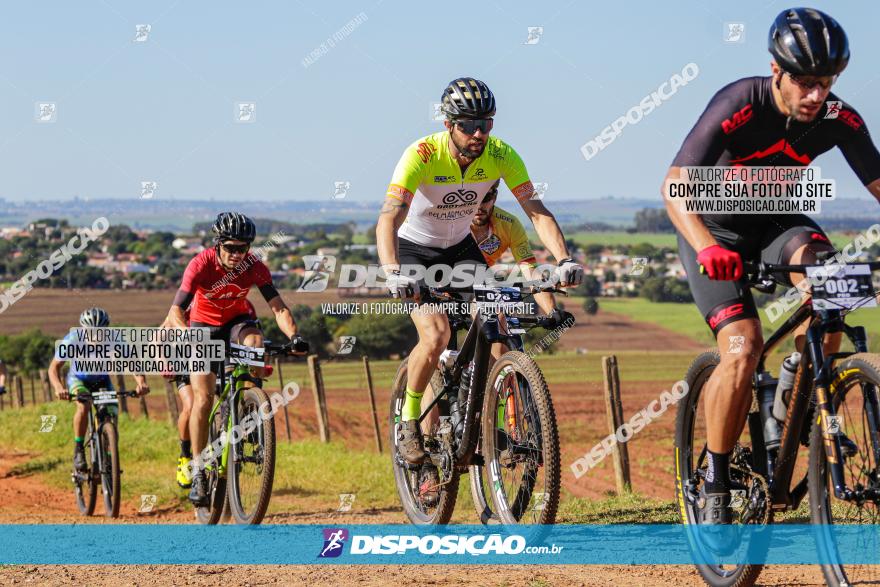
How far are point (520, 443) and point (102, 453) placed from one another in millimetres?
7029

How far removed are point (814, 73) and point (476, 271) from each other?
11.0 ft

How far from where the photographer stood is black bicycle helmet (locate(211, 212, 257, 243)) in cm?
930

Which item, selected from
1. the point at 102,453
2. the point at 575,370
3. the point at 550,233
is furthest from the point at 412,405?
the point at 575,370

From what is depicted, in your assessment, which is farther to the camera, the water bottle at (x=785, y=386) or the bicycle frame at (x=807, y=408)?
the water bottle at (x=785, y=386)

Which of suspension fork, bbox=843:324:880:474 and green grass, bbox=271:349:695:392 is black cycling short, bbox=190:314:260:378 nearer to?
suspension fork, bbox=843:324:880:474

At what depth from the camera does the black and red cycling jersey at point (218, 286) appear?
9.62 metres

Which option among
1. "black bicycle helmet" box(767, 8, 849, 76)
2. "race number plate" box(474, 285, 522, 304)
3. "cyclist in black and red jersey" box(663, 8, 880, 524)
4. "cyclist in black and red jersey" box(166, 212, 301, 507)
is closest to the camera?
"black bicycle helmet" box(767, 8, 849, 76)

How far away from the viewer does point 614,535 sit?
7.71 metres

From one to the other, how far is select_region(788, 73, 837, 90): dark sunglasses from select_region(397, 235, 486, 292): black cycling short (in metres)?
3.25

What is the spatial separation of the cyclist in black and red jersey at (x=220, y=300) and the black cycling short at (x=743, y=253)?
457 centimetres

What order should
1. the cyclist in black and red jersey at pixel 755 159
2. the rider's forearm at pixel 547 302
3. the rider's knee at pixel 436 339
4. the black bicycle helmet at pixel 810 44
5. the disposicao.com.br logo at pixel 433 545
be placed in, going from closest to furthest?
1. the black bicycle helmet at pixel 810 44
2. the cyclist in black and red jersey at pixel 755 159
3. the disposicao.com.br logo at pixel 433 545
4. the rider's knee at pixel 436 339
5. the rider's forearm at pixel 547 302

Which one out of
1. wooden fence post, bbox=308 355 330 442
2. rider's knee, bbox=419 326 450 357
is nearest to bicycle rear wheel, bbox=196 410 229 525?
rider's knee, bbox=419 326 450 357

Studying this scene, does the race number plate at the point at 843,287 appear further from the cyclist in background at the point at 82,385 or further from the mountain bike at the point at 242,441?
the cyclist in background at the point at 82,385

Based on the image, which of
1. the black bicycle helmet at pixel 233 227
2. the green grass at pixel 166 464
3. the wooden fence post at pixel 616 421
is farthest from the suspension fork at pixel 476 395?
the wooden fence post at pixel 616 421
